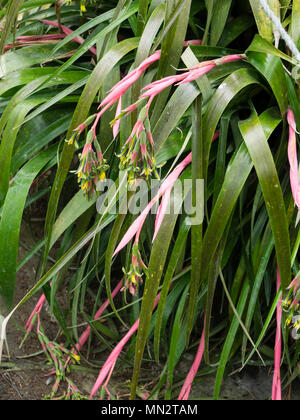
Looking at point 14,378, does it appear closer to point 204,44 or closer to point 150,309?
point 150,309

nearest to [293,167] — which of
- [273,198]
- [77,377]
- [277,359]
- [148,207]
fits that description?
[273,198]

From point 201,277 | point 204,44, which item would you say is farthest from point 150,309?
point 204,44

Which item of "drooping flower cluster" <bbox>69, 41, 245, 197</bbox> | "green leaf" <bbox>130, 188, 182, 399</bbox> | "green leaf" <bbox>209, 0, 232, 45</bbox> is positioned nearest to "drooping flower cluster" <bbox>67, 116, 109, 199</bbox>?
"drooping flower cluster" <bbox>69, 41, 245, 197</bbox>

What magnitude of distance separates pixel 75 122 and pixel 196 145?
0.22 metres

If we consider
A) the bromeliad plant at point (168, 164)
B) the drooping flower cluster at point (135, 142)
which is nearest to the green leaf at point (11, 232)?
the bromeliad plant at point (168, 164)

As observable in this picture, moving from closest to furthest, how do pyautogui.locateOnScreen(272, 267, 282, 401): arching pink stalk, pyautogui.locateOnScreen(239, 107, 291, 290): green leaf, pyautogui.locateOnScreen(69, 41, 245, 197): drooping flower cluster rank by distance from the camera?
pyautogui.locateOnScreen(69, 41, 245, 197): drooping flower cluster → pyautogui.locateOnScreen(239, 107, 291, 290): green leaf → pyautogui.locateOnScreen(272, 267, 282, 401): arching pink stalk

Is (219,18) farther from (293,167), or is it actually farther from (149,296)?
(149,296)

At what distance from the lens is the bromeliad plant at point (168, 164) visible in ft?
2.64

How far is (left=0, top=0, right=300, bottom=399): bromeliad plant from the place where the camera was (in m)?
0.81

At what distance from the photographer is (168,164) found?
989mm

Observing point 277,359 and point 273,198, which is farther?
point 277,359

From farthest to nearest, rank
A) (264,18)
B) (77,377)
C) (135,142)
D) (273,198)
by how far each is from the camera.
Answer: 1. (77,377)
2. (264,18)
3. (273,198)
4. (135,142)

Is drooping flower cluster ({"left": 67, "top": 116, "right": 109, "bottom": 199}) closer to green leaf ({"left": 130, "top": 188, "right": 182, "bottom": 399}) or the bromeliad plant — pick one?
the bromeliad plant

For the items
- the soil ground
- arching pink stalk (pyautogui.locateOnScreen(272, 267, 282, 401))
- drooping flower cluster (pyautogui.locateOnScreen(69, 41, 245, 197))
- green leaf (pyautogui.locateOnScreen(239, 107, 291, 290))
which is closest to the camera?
drooping flower cluster (pyautogui.locateOnScreen(69, 41, 245, 197))
